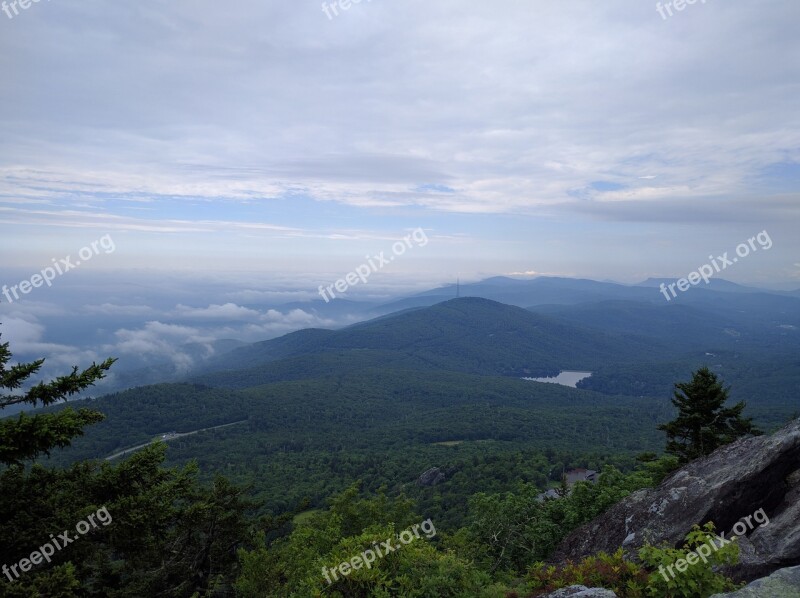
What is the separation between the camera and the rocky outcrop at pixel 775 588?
22.2ft

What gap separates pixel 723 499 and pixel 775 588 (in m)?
9.58

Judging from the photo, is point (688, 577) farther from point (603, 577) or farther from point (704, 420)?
point (704, 420)

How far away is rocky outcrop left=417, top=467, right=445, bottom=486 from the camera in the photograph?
3903 inches

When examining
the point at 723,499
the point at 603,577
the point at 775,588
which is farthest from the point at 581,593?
the point at 723,499

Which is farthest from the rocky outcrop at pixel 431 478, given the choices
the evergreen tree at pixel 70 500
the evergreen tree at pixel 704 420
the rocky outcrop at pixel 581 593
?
the rocky outcrop at pixel 581 593

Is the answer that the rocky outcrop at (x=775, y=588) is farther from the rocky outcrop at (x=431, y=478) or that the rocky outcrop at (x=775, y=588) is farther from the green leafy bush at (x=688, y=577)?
the rocky outcrop at (x=431, y=478)

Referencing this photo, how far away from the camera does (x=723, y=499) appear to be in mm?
14695

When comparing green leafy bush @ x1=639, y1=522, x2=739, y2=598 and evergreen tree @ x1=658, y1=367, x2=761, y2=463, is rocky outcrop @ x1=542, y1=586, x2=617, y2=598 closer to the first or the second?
green leafy bush @ x1=639, y1=522, x2=739, y2=598

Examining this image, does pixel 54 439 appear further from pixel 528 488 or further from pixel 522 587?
pixel 528 488

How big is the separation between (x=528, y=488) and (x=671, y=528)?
1447 cm

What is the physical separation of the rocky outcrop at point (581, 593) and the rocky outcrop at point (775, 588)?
5.28 ft

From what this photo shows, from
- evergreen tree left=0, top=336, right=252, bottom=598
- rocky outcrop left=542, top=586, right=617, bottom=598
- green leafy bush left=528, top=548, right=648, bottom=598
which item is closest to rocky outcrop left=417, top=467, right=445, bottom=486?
evergreen tree left=0, top=336, right=252, bottom=598

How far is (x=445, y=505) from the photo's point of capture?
81062 mm

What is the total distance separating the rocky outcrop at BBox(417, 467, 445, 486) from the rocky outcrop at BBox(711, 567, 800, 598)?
98668 mm
